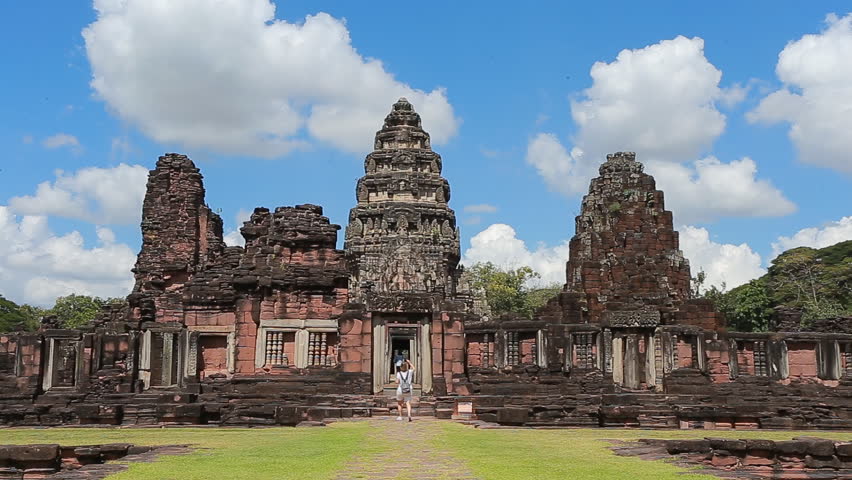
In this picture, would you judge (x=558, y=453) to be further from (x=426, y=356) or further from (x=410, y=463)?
(x=426, y=356)

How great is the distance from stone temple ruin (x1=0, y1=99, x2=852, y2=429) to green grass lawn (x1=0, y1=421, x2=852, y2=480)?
1.94 metres

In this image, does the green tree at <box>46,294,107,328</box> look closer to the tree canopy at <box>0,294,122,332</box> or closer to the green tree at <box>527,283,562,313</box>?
the tree canopy at <box>0,294,122,332</box>

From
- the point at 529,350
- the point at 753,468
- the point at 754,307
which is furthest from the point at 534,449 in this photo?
the point at 754,307

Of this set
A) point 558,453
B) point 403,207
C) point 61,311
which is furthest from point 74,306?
point 558,453

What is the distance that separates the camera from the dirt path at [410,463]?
9852 millimetres

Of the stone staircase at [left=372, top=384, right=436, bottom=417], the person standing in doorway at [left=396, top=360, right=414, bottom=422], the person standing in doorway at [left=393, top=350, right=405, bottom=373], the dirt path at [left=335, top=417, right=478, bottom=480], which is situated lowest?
the dirt path at [left=335, top=417, right=478, bottom=480]

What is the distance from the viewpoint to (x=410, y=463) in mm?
11023

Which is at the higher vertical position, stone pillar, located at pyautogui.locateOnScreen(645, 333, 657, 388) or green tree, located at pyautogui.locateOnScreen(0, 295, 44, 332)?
green tree, located at pyautogui.locateOnScreen(0, 295, 44, 332)

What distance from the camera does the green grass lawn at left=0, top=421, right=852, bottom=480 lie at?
10219 mm

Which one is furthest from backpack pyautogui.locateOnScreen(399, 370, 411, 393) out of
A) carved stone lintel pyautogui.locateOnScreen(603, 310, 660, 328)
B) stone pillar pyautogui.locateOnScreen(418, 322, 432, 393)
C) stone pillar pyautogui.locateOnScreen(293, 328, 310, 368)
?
carved stone lintel pyautogui.locateOnScreen(603, 310, 660, 328)

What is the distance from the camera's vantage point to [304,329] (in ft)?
86.8

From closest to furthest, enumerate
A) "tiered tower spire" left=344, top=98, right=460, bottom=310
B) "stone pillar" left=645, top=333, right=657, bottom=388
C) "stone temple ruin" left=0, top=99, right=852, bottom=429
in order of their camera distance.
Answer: "stone temple ruin" left=0, top=99, right=852, bottom=429, "stone pillar" left=645, top=333, right=657, bottom=388, "tiered tower spire" left=344, top=98, right=460, bottom=310

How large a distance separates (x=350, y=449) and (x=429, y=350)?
1032 cm

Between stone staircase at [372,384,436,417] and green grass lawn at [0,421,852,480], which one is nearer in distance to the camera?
green grass lawn at [0,421,852,480]
